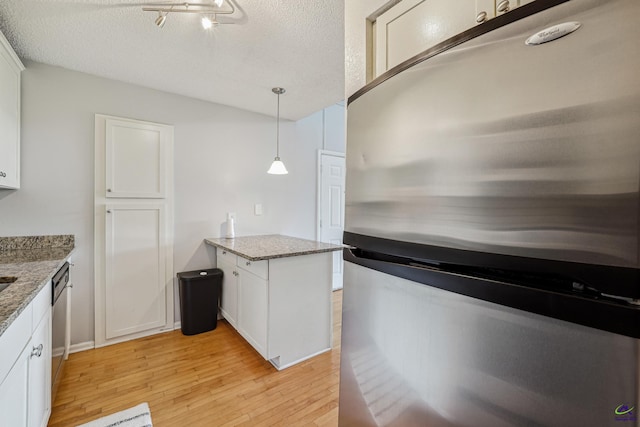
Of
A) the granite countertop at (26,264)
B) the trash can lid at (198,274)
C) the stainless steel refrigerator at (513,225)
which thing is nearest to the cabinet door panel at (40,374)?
the granite countertop at (26,264)

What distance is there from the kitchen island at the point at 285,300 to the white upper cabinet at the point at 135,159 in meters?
0.94

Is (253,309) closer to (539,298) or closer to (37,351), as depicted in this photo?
(37,351)

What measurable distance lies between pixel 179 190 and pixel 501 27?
2.85 metres

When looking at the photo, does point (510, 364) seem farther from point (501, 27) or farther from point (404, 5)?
point (404, 5)

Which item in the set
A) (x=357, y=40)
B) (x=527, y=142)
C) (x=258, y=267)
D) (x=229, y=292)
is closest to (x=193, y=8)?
(x=357, y=40)

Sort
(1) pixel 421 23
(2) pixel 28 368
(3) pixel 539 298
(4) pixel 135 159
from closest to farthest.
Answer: (3) pixel 539 298 < (1) pixel 421 23 < (2) pixel 28 368 < (4) pixel 135 159

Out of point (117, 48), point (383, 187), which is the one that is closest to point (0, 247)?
point (117, 48)

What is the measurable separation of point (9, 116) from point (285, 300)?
7.52ft

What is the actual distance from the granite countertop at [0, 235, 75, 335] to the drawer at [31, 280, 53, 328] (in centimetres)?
7

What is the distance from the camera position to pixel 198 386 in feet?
6.22

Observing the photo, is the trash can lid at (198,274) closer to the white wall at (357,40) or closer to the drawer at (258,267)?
the drawer at (258,267)

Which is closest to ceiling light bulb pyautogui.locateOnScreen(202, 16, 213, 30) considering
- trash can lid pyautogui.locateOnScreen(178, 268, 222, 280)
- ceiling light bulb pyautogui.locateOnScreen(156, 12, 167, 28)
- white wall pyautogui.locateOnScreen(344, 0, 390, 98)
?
ceiling light bulb pyautogui.locateOnScreen(156, 12, 167, 28)

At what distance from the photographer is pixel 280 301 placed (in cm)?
207

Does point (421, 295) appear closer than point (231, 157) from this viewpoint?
Yes
